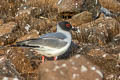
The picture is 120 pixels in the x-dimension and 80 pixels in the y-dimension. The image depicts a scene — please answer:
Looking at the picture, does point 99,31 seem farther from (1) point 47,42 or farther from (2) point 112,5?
(1) point 47,42

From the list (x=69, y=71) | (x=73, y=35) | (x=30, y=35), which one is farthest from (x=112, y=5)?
(x=69, y=71)

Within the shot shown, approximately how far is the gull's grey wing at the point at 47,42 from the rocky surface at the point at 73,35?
418 mm

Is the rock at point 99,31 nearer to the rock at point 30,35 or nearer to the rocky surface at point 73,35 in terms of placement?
the rocky surface at point 73,35

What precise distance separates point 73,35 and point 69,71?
529 centimetres

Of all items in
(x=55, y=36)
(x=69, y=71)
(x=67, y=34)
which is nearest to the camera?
(x=69, y=71)

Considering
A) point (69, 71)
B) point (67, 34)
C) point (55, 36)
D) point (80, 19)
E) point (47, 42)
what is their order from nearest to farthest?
point (69, 71) < point (47, 42) < point (55, 36) < point (67, 34) < point (80, 19)

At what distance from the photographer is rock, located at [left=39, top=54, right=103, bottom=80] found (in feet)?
13.9

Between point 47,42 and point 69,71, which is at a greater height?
point 69,71

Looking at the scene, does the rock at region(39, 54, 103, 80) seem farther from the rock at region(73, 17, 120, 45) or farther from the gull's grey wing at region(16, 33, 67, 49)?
the rock at region(73, 17, 120, 45)

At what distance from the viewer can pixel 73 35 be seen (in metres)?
9.67

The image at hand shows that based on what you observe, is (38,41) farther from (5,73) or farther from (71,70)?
(71,70)

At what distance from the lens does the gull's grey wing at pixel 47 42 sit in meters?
6.43

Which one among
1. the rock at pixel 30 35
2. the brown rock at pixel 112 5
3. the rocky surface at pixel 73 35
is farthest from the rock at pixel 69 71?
the brown rock at pixel 112 5

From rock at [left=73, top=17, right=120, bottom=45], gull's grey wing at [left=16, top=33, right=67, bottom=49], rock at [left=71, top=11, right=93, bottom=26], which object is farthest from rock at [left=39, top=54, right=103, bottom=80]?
rock at [left=71, top=11, right=93, bottom=26]
